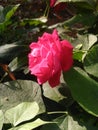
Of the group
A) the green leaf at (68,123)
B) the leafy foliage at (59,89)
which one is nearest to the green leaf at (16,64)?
the leafy foliage at (59,89)

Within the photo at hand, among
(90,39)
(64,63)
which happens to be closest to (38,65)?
(64,63)

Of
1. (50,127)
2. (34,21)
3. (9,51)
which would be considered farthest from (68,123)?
(34,21)

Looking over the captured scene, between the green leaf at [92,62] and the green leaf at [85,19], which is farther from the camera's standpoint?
the green leaf at [85,19]

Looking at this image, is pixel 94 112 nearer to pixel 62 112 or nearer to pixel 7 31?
pixel 62 112

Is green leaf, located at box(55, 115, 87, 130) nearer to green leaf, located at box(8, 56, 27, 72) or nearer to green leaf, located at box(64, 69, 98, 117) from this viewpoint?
green leaf, located at box(64, 69, 98, 117)

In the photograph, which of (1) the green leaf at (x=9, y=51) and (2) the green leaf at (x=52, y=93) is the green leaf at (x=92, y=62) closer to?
(2) the green leaf at (x=52, y=93)

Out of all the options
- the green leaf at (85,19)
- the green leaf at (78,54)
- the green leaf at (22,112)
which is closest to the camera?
the green leaf at (22,112)

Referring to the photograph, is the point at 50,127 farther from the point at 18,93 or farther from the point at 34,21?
the point at 34,21

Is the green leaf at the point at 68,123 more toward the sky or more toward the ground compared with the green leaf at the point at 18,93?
more toward the ground
